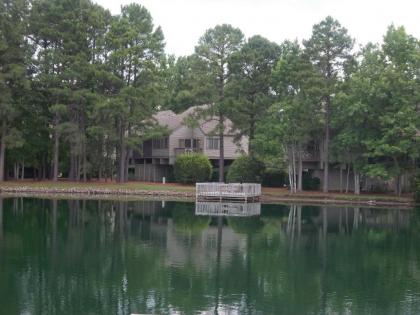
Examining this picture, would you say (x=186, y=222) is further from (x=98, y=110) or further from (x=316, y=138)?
(x=316, y=138)

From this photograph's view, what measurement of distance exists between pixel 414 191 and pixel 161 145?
2806 cm

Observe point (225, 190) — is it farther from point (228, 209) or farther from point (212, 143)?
point (212, 143)

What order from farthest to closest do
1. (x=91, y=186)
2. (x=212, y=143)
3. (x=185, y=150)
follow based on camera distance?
(x=212, y=143)
(x=185, y=150)
(x=91, y=186)

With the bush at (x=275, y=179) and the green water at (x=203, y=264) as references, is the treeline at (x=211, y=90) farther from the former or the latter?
A: the green water at (x=203, y=264)

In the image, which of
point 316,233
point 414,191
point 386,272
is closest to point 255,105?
point 414,191

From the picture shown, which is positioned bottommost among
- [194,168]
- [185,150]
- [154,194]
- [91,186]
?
[154,194]

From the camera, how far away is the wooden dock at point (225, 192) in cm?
4844

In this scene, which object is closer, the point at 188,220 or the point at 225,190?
the point at 188,220

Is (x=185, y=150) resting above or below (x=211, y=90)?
below

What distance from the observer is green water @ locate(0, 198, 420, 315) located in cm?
1543

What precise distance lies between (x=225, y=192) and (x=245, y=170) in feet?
26.8

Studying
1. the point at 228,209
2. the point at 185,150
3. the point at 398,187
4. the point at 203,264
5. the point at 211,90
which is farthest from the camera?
the point at 185,150

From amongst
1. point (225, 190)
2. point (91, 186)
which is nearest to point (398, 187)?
point (225, 190)

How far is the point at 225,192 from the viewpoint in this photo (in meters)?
48.8
